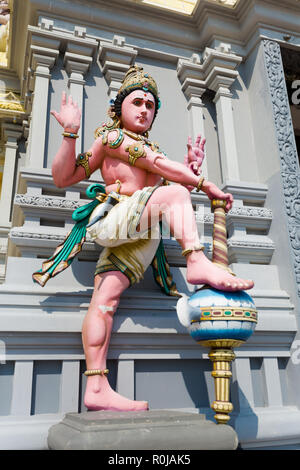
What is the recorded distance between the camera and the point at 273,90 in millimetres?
3051

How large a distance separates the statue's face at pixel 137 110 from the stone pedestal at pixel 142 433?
1.53 m

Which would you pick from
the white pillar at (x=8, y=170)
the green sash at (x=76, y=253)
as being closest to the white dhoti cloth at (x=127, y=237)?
the green sash at (x=76, y=253)

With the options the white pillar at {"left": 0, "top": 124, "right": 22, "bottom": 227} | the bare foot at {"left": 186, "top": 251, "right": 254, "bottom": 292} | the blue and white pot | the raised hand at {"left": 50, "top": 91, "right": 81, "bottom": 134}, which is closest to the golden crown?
the raised hand at {"left": 50, "top": 91, "right": 81, "bottom": 134}

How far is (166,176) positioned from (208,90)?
1564 millimetres

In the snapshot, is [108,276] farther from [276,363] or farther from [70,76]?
[70,76]

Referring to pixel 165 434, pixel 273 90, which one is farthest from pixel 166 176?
pixel 273 90

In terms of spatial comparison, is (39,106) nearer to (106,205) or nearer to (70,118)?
(70,118)

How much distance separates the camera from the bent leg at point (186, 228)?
1759 mm

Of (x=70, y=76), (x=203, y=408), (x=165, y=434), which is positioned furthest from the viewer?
(x=70, y=76)

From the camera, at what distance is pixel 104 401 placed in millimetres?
1771

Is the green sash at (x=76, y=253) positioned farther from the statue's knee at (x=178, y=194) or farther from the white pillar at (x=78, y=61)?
the white pillar at (x=78, y=61)

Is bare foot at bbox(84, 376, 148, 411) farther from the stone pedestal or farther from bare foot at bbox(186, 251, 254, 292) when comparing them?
bare foot at bbox(186, 251, 254, 292)

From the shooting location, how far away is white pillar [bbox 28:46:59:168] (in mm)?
2667

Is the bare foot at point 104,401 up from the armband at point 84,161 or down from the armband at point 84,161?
down
